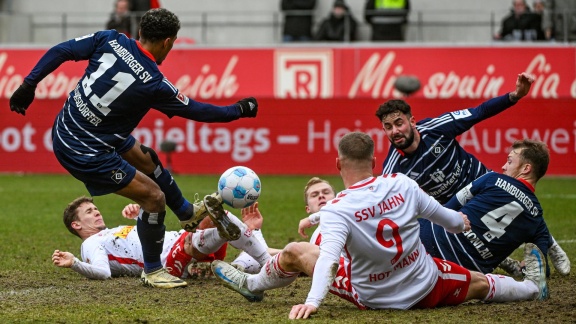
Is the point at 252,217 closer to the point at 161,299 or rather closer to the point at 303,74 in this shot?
the point at 161,299

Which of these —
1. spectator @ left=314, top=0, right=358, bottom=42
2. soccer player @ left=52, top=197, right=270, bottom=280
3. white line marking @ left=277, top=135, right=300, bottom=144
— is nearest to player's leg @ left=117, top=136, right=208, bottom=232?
soccer player @ left=52, top=197, right=270, bottom=280

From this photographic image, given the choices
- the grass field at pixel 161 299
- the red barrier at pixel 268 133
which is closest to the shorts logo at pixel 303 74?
the red barrier at pixel 268 133

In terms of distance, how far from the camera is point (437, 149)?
325 inches

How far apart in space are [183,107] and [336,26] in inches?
604

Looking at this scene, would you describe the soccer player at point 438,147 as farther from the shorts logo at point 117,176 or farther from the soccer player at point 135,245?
the shorts logo at point 117,176

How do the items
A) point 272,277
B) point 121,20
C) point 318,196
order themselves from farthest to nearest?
point 121,20 → point 318,196 → point 272,277

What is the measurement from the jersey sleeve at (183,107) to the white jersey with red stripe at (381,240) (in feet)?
5.53

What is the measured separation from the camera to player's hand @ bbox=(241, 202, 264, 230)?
805cm

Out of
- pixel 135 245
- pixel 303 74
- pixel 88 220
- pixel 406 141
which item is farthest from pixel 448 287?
pixel 303 74

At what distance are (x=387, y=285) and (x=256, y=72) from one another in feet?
54.3

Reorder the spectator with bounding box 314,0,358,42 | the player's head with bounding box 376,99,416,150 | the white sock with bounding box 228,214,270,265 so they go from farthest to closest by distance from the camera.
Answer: the spectator with bounding box 314,0,358,42, the player's head with bounding box 376,99,416,150, the white sock with bounding box 228,214,270,265

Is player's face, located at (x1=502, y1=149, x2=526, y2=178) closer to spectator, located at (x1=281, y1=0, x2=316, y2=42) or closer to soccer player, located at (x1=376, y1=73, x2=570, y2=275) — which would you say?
soccer player, located at (x1=376, y1=73, x2=570, y2=275)

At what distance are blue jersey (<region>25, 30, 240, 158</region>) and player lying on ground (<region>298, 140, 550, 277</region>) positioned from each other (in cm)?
189

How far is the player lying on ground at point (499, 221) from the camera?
6.94 meters
